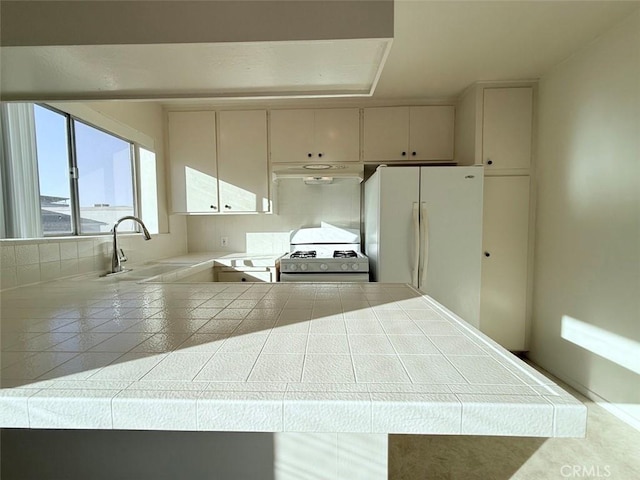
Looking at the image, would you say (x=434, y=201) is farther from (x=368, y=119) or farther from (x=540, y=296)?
(x=540, y=296)

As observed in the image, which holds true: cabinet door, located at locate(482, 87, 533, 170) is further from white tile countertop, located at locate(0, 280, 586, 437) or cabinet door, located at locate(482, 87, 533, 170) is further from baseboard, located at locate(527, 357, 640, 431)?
white tile countertop, located at locate(0, 280, 586, 437)

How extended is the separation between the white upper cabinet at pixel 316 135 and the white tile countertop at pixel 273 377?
2137mm

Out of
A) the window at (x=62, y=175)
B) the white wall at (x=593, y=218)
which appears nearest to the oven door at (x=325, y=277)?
the window at (x=62, y=175)

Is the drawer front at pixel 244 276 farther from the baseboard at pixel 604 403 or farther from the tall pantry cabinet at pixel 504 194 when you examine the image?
the baseboard at pixel 604 403

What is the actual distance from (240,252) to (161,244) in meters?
0.77

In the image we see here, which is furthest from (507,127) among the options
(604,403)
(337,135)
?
(604,403)

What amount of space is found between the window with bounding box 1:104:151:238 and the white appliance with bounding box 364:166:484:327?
6.57 feet

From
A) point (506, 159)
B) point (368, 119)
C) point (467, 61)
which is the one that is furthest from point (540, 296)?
point (368, 119)

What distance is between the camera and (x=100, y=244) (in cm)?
180

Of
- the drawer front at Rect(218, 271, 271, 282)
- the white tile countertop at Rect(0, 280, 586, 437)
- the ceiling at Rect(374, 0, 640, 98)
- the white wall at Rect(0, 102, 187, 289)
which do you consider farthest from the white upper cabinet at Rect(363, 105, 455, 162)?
the white tile countertop at Rect(0, 280, 586, 437)

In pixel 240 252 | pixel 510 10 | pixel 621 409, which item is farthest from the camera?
pixel 240 252

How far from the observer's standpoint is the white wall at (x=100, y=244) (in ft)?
4.24

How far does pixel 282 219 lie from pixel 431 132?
1680 mm

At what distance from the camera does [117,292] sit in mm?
1169
